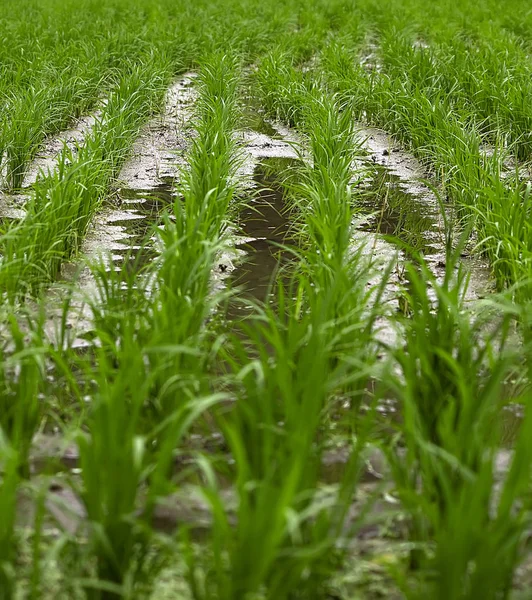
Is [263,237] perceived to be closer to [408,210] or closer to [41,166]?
[408,210]

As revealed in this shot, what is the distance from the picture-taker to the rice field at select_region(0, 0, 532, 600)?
1787mm

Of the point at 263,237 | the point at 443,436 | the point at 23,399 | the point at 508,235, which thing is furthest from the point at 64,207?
the point at 443,436

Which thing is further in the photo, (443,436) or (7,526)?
(443,436)

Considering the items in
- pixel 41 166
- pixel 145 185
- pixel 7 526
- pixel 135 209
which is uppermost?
pixel 41 166

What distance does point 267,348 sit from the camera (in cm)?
308

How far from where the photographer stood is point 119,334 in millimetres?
2574

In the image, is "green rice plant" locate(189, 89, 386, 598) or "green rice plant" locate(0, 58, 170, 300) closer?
"green rice plant" locate(189, 89, 386, 598)

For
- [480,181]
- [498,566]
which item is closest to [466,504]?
[498,566]

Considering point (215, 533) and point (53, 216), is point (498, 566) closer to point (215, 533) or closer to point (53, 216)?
point (215, 533)

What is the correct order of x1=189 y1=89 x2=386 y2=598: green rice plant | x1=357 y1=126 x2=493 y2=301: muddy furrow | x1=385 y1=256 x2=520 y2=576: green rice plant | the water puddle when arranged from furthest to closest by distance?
x1=357 y1=126 x2=493 y2=301: muddy furrow, the water puddle, x1=385 y1=256 x2=520 y2=576: green rice plant, x1=189 y1=89 x2=386 y2=598: green rice plant

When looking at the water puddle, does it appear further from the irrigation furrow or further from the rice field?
the irrigation furrow

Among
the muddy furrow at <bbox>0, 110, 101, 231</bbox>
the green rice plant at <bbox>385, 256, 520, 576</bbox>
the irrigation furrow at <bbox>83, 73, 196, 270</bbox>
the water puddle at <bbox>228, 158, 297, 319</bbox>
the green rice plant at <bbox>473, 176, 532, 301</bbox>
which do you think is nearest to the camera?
the green rice plant at <bbox>385, 256, 520, 576</bbox>

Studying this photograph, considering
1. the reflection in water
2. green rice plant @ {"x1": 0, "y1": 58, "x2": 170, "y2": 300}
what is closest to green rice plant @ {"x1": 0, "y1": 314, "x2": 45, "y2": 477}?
green rice plant @ {"x1": 0, "y1": 58, "x2": 170, "y2": 300}

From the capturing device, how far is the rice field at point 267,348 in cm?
179
